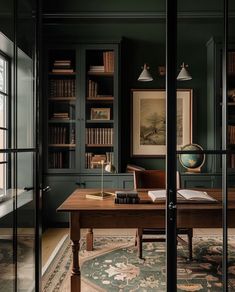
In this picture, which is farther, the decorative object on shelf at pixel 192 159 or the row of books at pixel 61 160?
the row of books at pixel 61 160

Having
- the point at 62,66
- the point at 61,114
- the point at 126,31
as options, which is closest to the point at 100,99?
the point at 61,114

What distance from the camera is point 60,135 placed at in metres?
4.43

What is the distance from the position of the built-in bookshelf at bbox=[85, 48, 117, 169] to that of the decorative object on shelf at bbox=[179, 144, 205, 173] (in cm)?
236

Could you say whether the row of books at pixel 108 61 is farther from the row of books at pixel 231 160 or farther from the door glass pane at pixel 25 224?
the row of books at pixel 231 160

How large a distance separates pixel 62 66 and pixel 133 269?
8.58 feet

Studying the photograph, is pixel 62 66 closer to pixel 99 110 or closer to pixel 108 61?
pixel 108 61

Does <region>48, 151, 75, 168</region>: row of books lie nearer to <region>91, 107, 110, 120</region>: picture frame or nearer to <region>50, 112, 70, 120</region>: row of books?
<region>50, 112, 70, 120</region>: row of books

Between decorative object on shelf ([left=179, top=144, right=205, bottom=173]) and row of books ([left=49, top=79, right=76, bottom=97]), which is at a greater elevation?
row of books ([left=49, top=79, right=76, bottom=97])

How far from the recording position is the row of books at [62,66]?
442 cm

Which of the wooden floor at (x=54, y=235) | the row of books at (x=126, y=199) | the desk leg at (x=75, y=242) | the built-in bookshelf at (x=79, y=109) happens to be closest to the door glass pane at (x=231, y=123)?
the row of books at (x=126, y=199)

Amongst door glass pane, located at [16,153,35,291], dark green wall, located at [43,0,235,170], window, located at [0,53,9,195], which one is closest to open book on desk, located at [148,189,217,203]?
door glass pane, located at [16,153,35,291]

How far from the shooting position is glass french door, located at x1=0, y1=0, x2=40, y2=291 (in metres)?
1.80

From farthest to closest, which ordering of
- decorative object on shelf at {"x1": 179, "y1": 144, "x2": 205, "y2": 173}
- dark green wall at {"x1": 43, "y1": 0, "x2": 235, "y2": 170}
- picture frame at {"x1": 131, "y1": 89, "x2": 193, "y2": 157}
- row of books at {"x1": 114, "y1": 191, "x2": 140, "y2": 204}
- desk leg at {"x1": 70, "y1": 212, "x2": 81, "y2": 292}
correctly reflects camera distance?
picture frame at {"x1": 131, "y1": 89, "x2": 193, "y2": 157} → dark green wall at {"x1": 43, "y1": 0, "x2": 235, "y2": 170} → row of books at {"x1": 114, "y1": 191, "x2": 140, "y2": 204} → desk leg at {"x1": 70, "y1": 212, "x2": 81, "y2": 292} → decorative object on shelf at {"x1": 179, "y1": 144, "x2": 205, "y2": 173}

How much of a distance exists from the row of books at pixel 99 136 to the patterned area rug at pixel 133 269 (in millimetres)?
1328
